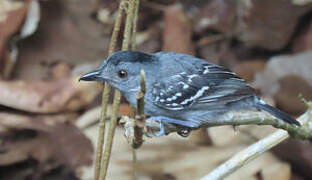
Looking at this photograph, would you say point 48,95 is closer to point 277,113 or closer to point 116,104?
point 116,104

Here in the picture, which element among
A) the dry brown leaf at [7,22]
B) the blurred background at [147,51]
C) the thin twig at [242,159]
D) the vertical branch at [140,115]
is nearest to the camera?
the vertical branch at [140,115]

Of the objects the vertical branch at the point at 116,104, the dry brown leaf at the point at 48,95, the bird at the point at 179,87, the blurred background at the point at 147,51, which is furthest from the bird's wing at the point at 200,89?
the dry brown leaf at the point at 48,95

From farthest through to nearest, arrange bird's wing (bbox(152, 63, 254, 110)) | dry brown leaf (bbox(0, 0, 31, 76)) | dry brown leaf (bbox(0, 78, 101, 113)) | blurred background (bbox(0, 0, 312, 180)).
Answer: dry brown leaf (bbox(0, 0, 31, 76)) < dry brown leaf (bbox(0, 78, 101, 113)) < blurred background (bbox(0, 0, 312, 180)) < bird's wing (bbox(152, 63, 254, 110))

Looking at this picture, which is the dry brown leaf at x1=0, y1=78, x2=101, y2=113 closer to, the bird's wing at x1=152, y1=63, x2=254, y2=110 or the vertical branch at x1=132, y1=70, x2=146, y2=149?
the bird's wing at x1=152, y1=63, x2=254, y2=110

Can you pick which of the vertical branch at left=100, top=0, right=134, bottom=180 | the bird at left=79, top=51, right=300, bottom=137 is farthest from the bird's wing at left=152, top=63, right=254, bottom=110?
the vertical branch at left=100, top=0, right=134, bottom=180

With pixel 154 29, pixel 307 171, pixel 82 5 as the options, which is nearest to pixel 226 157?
pixel 307 171

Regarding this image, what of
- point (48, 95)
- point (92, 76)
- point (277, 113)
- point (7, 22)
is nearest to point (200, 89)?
point (277, 113)

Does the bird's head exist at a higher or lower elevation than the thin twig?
higher

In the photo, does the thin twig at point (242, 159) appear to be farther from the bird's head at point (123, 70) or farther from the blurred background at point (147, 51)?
the blurred background at point (147, 51)
